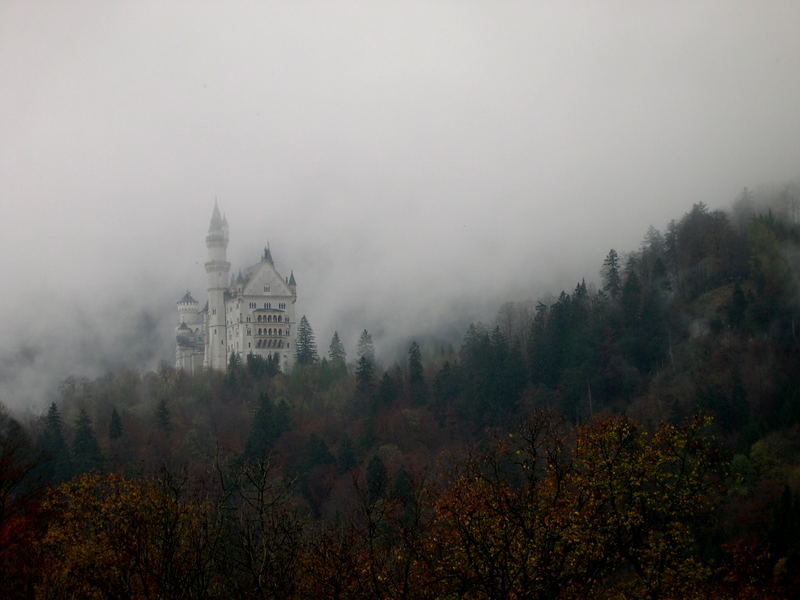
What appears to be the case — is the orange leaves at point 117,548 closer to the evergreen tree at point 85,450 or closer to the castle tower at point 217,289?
the evergreen tree at point 85,450

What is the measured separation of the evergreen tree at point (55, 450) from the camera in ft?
275

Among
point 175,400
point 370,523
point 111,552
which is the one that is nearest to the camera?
point 370,523

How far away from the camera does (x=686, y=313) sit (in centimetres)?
9394

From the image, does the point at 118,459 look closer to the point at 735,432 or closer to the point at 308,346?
the point at 308,346

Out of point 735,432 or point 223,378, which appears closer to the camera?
point 735,432

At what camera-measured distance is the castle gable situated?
13412 centimetres

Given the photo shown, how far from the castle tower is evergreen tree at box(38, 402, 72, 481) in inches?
1560

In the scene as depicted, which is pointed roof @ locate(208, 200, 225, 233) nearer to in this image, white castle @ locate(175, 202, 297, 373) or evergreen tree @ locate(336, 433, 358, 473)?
white castle @ locate(175, 202, 297, 373)

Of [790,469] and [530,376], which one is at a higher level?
[530,376]

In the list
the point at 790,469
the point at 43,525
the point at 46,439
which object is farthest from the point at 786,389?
the point at 46,439

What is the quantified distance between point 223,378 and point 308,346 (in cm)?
1219

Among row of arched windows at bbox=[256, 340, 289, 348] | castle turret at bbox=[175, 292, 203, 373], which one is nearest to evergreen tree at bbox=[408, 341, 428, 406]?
row of arched windows at bbox=[256, 340, 289, 348]

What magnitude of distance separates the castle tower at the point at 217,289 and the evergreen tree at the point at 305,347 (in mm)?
12808

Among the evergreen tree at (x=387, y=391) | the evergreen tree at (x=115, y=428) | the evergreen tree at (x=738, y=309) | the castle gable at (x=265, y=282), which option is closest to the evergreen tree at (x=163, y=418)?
the evergreen tree at (x=115, y=428)
